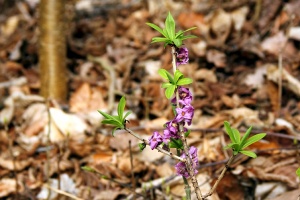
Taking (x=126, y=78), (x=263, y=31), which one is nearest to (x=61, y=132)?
(x=126, y=78)

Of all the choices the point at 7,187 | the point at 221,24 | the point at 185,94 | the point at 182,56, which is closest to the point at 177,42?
the point at 182,56

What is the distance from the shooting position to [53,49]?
10.6 ft

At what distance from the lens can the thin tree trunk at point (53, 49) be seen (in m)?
3.12

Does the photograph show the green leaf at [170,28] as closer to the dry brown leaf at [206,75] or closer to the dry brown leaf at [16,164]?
the dry brown leaf at [16,164]

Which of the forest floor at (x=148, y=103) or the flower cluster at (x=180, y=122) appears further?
the forest floor at (x=148, y=103)

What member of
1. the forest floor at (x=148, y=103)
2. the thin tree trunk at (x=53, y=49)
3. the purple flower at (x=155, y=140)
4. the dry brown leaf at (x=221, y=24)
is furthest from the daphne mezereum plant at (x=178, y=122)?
the dry brown leaf at (x=221, y=24)

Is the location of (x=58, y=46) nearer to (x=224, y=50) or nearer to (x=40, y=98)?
(x=40, y=98)

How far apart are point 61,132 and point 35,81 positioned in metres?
0.94

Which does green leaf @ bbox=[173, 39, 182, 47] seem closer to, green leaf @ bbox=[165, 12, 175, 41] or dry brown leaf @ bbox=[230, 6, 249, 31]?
green leaf @ bbox=[165, 12, 175, 41]

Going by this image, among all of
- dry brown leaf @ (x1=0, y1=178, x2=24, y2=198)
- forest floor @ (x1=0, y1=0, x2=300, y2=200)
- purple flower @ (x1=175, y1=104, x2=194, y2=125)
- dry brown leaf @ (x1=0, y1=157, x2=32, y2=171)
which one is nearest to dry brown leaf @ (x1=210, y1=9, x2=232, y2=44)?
forest floor @ (x1=0, y1=0, x2=300, y2=200)

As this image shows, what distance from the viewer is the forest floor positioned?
2.37 meters

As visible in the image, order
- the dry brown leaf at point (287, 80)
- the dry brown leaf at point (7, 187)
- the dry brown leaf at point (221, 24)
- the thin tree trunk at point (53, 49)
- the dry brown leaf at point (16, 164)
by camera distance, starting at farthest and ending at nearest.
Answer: the dry brown leaf at point (221, 24)
the thin tree trunk at point (53, 49)
the dry brown leaf at point (287, 80)
the dry brown leaf at point (16, 164)
the dry brown leaf at point (7, 187)

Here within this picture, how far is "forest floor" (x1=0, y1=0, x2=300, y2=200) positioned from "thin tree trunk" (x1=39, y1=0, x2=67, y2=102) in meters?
0.13

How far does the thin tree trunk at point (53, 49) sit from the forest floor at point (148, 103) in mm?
134
